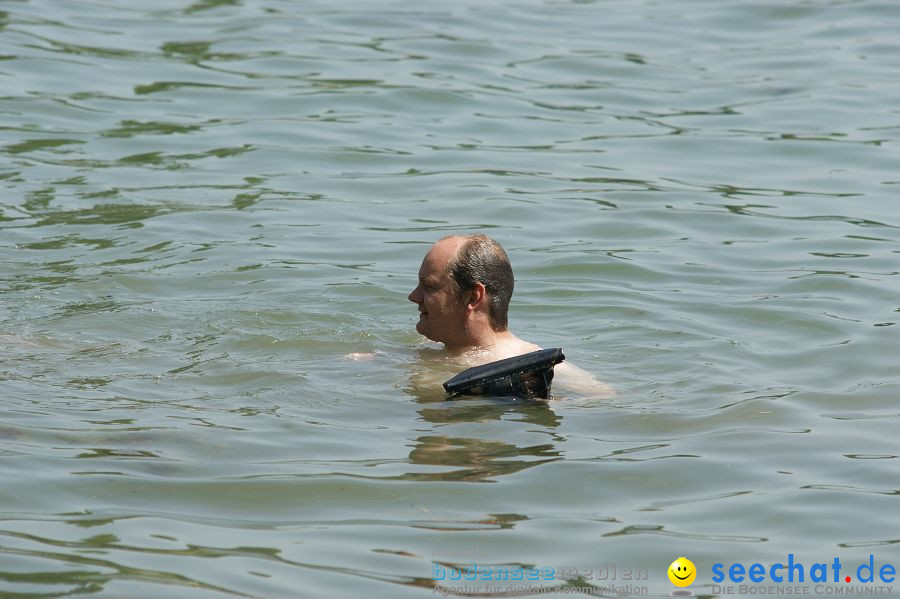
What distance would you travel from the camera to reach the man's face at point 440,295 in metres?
7.46

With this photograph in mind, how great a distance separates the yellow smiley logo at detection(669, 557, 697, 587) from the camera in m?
5.06

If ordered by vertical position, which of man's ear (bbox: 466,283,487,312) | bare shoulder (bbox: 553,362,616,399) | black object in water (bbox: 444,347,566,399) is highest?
man's ear (bbox: 466,283,487,312)

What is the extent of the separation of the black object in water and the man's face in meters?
0.72

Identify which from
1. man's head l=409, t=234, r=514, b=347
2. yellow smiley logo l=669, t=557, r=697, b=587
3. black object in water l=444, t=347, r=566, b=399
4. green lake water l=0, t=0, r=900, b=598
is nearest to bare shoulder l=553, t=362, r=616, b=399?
green lake water l=0, t=0, r=900, b=598

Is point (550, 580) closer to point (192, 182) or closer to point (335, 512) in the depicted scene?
point (335, 512)

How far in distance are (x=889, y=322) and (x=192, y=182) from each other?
5664 millimetres

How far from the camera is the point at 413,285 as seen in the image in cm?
951

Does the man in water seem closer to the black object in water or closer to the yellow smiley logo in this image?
the black object in water

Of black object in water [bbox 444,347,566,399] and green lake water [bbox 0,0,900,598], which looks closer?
green lake water [bbox 0,0,900,598]

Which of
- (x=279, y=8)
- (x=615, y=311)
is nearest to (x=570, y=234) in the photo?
(x=615, y=311)

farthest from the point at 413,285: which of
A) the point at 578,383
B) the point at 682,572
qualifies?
the point at 682,572

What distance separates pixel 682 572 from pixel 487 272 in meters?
2.70

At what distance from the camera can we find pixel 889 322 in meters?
8.65

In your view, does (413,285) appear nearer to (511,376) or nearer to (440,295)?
(440,295)
